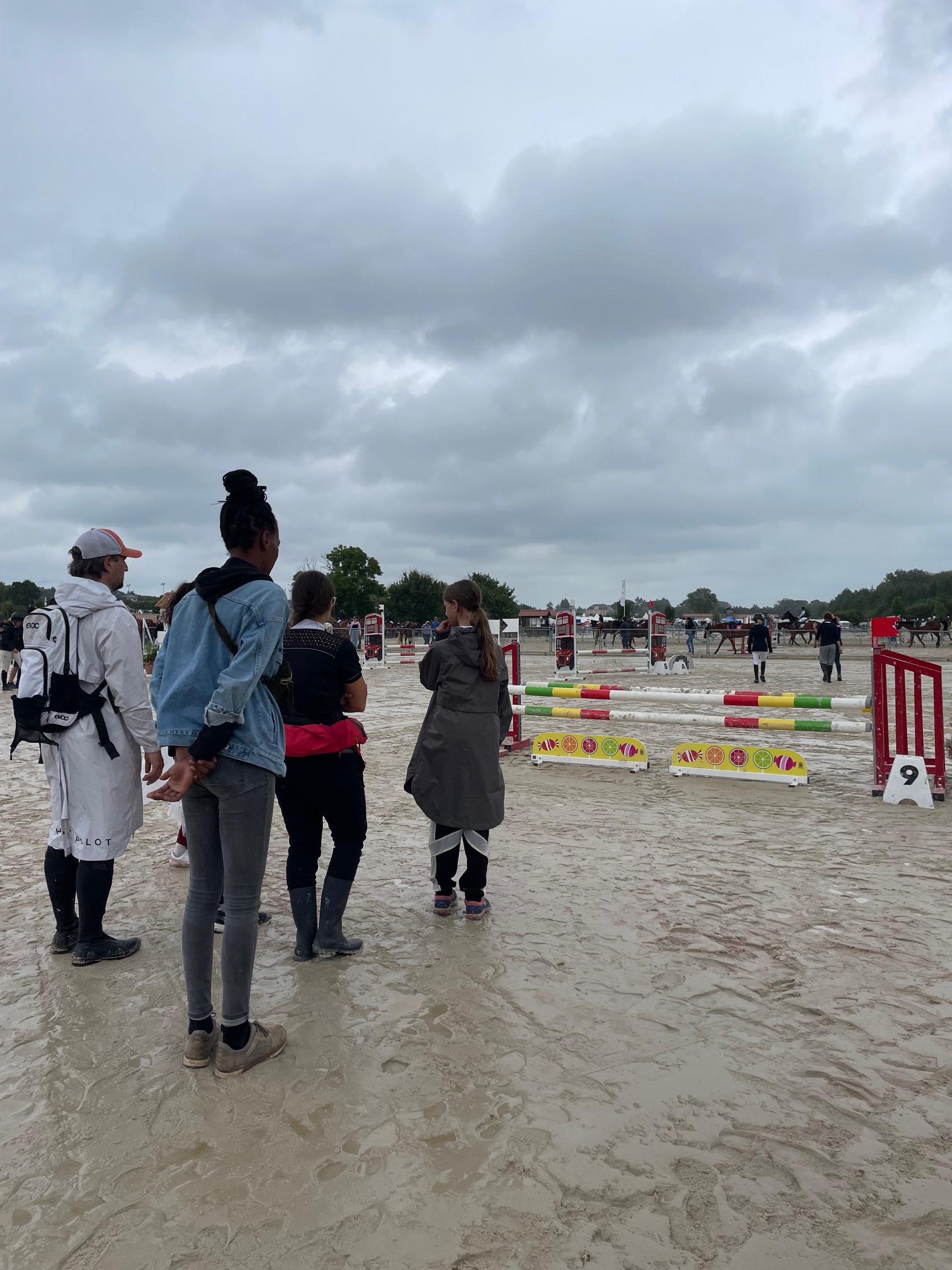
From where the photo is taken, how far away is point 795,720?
7266 millimetres

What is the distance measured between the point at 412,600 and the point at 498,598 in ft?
66.2

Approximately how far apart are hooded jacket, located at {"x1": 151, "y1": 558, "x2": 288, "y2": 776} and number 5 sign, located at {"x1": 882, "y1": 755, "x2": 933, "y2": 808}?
231 inches

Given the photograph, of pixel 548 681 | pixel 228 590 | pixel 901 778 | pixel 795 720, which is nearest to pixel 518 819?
pixel 795 720

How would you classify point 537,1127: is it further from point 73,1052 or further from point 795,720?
point 795,720

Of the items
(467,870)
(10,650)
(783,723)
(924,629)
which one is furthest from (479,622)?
(924,629)

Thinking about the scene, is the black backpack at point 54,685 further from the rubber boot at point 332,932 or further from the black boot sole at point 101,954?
the rubber boot at point 332,932

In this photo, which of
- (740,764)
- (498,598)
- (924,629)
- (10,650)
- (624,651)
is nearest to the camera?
(740,764)

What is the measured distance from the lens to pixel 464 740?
13.5ft

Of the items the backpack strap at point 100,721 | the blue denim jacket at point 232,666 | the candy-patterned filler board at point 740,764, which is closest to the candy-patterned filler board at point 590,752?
the candy-patterned filler board at point 740,764

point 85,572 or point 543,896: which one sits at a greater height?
point 85,572

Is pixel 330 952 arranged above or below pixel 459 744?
below

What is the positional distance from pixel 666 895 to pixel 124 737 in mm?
3019

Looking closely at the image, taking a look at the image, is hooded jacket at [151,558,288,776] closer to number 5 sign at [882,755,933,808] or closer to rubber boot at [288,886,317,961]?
rubber boot at [288,886,317,961]

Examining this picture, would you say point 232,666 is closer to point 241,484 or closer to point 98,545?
point 241,484
